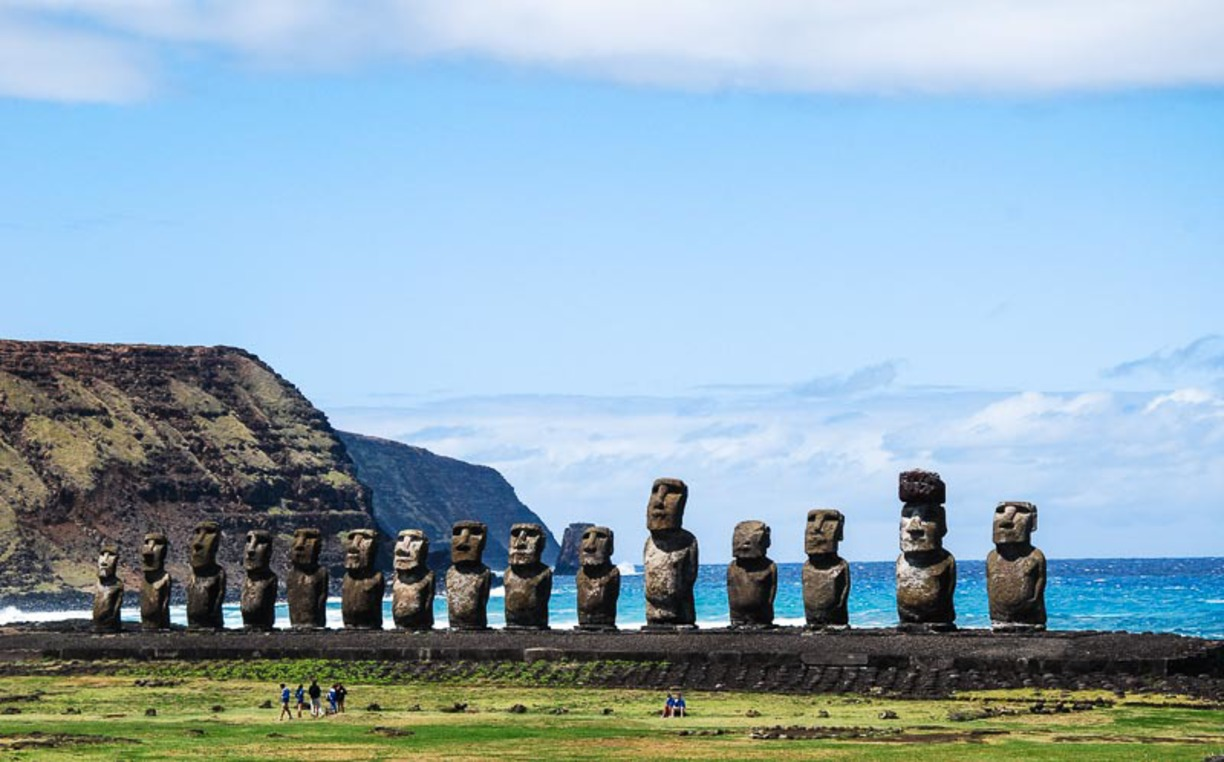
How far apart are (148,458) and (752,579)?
10898cm

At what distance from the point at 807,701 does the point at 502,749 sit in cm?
713

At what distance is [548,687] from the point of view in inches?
1494

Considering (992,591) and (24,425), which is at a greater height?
(24,425)

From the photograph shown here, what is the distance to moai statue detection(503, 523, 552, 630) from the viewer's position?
43094 millimetres

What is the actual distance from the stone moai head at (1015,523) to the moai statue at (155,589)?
1720 centimetres

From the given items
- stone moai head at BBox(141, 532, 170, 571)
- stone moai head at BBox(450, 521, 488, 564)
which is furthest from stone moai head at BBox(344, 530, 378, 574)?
stone moai head at BBox(141, 532, 170, 571)

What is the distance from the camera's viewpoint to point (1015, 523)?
38.8 metres

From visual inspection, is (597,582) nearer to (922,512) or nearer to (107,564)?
(922,512)

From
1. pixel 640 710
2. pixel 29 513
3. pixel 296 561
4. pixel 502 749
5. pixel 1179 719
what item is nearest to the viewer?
pixel 502 749

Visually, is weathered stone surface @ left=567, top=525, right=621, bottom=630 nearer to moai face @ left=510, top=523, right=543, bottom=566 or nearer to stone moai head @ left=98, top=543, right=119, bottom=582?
moai face @ left=510, top=523, right=543, bottom=566

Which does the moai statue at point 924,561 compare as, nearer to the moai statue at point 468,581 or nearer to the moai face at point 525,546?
the moai face at point 525,546

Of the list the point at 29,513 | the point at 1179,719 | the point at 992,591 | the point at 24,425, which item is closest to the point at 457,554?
the point at 992,591

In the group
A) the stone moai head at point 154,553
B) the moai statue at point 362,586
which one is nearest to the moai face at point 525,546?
the moai statue at point 362,586

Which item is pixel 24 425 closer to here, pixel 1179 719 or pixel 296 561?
pixel 296 561
